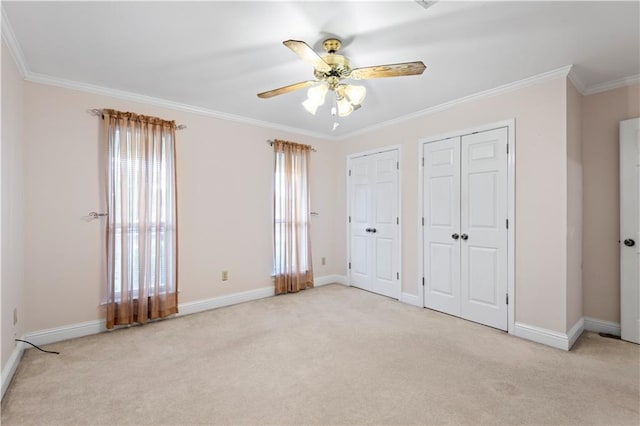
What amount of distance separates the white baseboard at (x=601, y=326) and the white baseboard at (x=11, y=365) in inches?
198

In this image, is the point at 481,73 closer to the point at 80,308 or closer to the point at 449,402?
the point at 449,402

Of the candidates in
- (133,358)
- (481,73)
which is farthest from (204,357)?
(481,73)

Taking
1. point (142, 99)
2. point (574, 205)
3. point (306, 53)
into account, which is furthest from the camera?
point (142, 99)

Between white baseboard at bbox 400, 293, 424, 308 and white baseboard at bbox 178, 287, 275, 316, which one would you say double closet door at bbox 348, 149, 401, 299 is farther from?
white baseboard at bbox 178, 287, 275, 316

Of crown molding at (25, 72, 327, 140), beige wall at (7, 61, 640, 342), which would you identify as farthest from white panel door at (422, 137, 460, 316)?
crown molding at (25, 72, 327, 140)

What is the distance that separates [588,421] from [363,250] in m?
3.18

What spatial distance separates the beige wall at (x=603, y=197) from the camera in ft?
9.78

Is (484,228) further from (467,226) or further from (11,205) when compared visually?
(11,205)

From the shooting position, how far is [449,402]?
1930mm

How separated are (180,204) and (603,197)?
4.62 m

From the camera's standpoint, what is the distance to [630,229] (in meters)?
2.86

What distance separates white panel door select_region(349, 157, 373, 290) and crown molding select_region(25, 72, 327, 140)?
47.5 inches

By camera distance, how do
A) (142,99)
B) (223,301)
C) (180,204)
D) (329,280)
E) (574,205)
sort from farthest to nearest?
(329,280) < (223,301) < (180,204) < (142,99) < (574,205)

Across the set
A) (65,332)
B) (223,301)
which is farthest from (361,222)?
(65,332)
